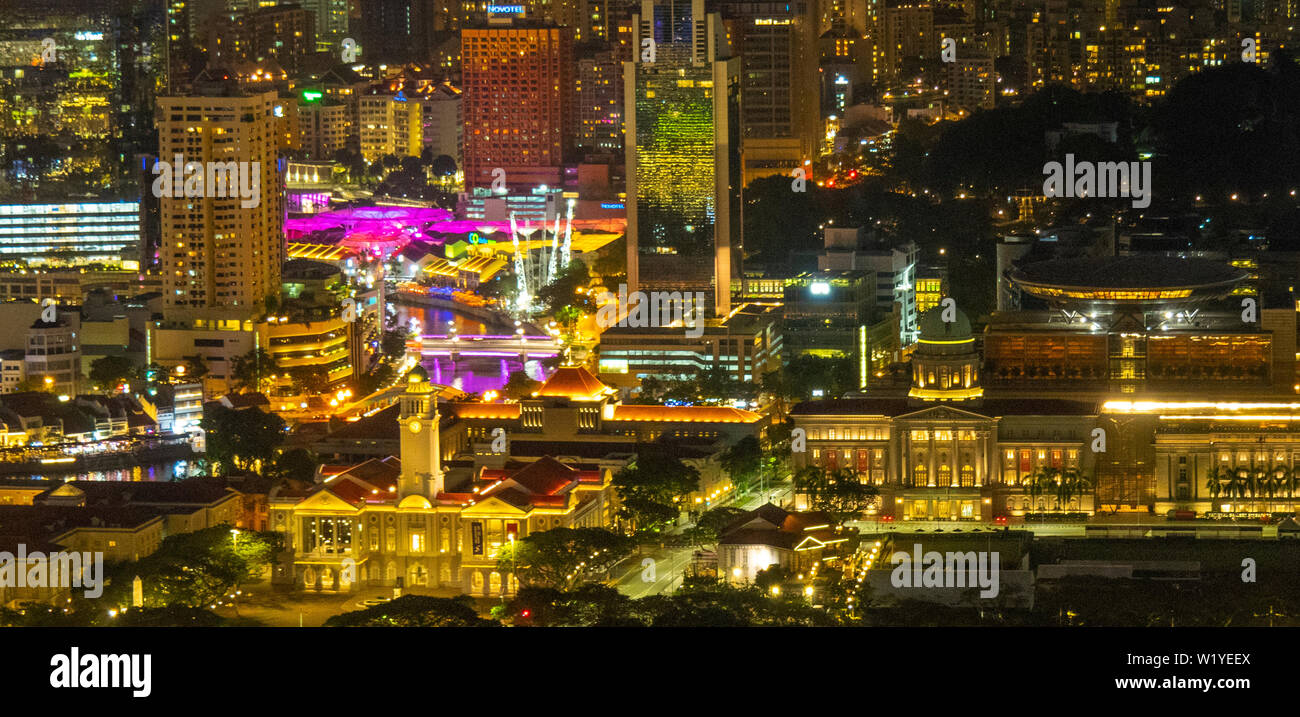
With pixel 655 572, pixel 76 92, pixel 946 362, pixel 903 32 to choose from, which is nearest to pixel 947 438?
pixel 946 362

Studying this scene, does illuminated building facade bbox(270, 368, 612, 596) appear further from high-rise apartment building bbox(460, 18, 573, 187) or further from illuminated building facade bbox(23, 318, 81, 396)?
high-rise apartment building bbox(460, 18, 573, 187)

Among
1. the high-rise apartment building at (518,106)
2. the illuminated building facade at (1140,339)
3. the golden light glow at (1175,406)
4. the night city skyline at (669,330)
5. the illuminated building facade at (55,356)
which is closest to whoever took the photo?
the night city skyline at (669,330)

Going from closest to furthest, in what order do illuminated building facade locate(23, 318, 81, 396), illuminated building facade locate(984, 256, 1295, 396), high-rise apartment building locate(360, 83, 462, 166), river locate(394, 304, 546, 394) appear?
1. illuminated building facade locate(984, 256, 1295, 396)
2. illuminated building facade locate(23, 318, 81, 396)
3. river locate(394, 304, 546, 394)
4. high-rise apartment building locate(360, 83, 462, 166)

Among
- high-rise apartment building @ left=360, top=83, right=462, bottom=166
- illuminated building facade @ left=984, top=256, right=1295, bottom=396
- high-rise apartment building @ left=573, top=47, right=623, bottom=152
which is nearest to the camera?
illuminated building facade @ left=984, top=256, right=1295, bottom=396

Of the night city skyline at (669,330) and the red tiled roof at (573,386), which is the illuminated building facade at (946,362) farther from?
the red tiled roof at (573,386)

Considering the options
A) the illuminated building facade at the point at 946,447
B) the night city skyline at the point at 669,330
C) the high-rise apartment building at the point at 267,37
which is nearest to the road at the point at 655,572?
the night city skyline at the point at 669,330

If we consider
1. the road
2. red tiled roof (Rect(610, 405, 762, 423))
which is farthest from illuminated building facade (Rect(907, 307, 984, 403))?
the road

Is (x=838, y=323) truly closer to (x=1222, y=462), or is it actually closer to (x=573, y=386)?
(x=573, y=386)
